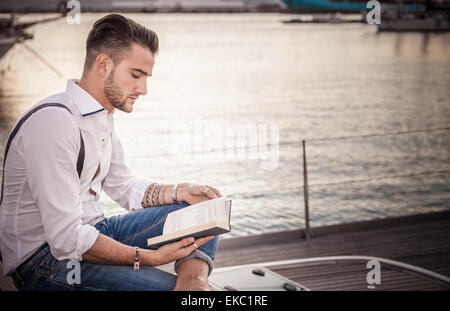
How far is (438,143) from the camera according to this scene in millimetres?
11773

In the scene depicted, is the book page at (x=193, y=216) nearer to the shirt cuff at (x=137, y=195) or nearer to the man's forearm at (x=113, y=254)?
the man's forearm at (x=113, y=254)

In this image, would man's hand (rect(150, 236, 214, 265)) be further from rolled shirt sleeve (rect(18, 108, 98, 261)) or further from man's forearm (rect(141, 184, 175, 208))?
man's forearm (rect(141, 184, 175, 208))

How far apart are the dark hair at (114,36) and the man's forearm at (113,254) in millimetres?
423

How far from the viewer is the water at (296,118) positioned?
7887 millimetres

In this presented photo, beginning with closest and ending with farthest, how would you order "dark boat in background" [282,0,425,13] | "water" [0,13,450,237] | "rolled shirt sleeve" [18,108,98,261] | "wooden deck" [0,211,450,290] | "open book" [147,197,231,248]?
"rolled shirt sleeve" [18,108,98,261]
"open book" [147,197,231,248]
"wooden deck" [0,211,450,290]
"water" [0,13,450,237]
"dark boat in background" [282,0,425,13]

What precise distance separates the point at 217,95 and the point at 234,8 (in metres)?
31.9

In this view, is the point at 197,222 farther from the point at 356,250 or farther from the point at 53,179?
the point at 356,250

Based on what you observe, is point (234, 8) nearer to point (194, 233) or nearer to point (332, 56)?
point (332, 56)

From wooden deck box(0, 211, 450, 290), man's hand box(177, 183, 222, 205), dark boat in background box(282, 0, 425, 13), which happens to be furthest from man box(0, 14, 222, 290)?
dark boat in background box(282, 0, 425, 13)

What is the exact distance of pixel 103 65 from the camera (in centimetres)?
148

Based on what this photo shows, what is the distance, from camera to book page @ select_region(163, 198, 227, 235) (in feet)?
4.84

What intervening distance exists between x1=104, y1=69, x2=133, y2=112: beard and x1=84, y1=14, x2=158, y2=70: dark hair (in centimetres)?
5

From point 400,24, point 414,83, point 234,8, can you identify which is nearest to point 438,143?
point 414,83
